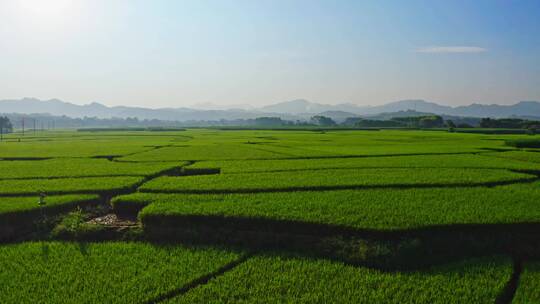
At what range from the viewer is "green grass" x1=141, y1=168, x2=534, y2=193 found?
13.1 meters

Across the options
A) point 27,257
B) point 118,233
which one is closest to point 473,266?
point 118,233

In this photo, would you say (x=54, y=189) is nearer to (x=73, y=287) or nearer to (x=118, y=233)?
(x=118, y=233)

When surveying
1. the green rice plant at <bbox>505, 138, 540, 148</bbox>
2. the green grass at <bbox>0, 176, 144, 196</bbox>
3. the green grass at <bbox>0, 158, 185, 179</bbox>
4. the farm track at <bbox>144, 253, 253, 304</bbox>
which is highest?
the green rice plant at <bbox>505, 138, 540, 148</bbox>

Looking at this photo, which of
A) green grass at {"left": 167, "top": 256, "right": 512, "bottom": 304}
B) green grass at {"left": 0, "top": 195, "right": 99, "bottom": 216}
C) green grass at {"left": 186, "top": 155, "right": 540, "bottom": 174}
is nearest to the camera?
green grass at {"left": 167, "top": 256, "right": 512, "bottom": 304}

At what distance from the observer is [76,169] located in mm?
18031

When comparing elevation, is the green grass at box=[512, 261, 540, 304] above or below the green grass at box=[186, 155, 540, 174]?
below

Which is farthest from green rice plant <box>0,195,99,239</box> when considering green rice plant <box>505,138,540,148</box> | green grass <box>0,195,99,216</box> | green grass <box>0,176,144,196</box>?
green rice plant <box>505,138,540,148</box>

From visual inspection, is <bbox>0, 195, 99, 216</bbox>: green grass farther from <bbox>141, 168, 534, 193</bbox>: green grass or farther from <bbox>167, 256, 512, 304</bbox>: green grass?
<bbox>167, 256, 512, 304</bbox>: green grass

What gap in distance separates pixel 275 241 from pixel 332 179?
6.33 meters

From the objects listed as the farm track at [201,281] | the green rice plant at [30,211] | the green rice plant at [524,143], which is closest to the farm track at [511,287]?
the farm track at [201,281]

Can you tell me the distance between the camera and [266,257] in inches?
300

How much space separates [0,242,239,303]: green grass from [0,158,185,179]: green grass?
28.0 feet

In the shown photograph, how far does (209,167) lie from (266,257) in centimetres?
1122

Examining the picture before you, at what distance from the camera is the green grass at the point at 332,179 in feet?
42.9
